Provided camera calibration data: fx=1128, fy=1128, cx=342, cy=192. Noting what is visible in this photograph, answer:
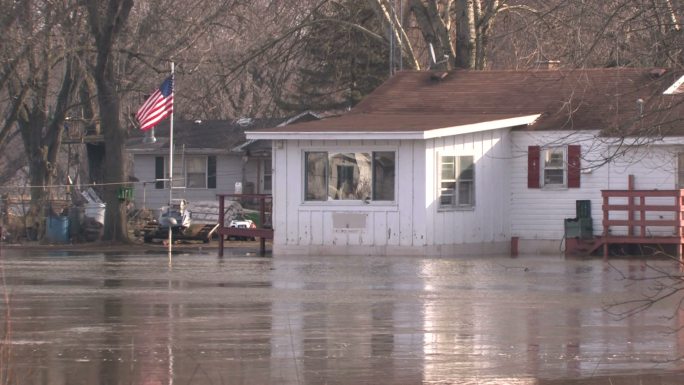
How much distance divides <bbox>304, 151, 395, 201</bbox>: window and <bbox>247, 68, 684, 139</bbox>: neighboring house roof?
0.64m

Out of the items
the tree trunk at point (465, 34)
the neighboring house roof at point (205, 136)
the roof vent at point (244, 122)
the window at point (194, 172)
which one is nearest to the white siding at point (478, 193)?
the tree trunk at point (465, 34)

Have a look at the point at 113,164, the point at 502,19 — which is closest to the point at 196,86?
the point at 113,164

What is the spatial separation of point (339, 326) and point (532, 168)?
13356mm

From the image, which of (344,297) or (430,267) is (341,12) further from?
(344,297)

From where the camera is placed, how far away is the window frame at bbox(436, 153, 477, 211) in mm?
23984

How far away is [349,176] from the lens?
2398 centimetres

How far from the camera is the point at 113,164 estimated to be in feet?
101

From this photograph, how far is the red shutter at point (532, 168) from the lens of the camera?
25.8 m

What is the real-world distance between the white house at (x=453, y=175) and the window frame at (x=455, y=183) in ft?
0.09

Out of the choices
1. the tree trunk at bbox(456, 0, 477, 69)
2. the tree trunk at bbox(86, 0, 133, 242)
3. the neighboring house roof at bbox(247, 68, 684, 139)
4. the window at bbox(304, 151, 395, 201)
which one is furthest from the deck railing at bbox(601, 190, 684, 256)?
the tree trunk at bbox(86, 0, 133, 242)

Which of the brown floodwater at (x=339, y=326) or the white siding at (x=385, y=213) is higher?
the white siding at (x=385, y=213)

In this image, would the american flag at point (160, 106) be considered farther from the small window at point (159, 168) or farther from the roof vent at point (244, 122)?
the roof vent at point (244, 122)

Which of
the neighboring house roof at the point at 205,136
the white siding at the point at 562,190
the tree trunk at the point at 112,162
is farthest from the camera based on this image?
the neighboring house roof at the point at 205,136

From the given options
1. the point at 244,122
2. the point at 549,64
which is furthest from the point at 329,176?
the point at 244,122
